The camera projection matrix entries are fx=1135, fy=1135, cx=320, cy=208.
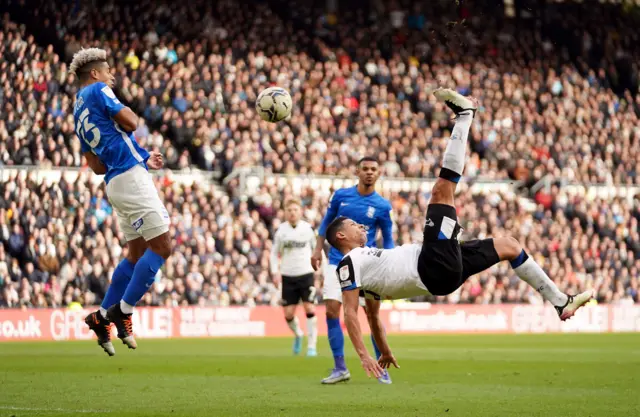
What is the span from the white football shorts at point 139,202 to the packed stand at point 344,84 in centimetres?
1754

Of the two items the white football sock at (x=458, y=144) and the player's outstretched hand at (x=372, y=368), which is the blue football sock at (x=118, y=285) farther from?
the white football sock at (x=458, y=144)

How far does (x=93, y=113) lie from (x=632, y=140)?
29.5 m

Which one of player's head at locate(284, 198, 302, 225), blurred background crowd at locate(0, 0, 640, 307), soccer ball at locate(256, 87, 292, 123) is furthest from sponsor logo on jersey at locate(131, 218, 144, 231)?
blurred background crowd at locate(0, 0, 640, 307)

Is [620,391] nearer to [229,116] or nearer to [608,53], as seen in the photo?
[229,116]

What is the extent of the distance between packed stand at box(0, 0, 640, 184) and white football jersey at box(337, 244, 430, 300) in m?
18.2

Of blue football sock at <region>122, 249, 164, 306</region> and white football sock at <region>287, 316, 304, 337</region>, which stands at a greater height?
blue football sock at <region>122, 249, 164, 306</region>

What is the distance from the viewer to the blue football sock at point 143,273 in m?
10.2

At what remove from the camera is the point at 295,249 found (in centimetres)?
1994

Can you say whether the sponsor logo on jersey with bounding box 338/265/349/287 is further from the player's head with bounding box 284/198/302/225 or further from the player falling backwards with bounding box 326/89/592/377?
the player's head with bounding box 284/198/302/225

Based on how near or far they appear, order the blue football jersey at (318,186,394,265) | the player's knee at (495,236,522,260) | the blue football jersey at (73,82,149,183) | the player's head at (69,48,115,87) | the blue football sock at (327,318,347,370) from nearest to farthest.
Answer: the player's knee at (495,236,522,260) → the blue football jersey at (73,82,149,183) → the player's head at (69,48,115,87) → the blue football sock at (327,318,347,370) → the blue football jersey at (318,186,394,265)

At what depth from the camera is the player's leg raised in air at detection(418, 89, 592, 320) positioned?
9.79 metres

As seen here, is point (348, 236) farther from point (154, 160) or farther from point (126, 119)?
point (126, 119)

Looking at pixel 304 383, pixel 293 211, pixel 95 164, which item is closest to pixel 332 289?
pixel 304 383

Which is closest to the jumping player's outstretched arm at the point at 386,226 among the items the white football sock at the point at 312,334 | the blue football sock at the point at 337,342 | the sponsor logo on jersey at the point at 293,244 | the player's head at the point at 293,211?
the blue football sock at the point at 337,342
